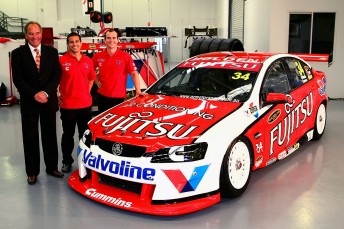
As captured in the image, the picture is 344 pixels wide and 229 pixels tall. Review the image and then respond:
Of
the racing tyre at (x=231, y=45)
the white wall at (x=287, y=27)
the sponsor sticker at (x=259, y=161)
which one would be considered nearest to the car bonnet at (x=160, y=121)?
the sponsor sticker at (x=259, y=161)

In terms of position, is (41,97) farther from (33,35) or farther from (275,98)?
(275,98)

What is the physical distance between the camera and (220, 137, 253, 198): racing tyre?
11.1ft

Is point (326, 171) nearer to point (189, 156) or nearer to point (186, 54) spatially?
point (189, 156)

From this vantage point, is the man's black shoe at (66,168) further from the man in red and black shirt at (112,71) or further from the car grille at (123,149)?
the car grille at (123,149)

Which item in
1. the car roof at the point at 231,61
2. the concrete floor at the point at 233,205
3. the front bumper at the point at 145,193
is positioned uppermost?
the car roof at the point at 231,61

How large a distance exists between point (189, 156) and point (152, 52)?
20.3 feet

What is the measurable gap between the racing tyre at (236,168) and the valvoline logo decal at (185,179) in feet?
0.80

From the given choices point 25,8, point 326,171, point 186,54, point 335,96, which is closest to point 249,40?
point 335,96

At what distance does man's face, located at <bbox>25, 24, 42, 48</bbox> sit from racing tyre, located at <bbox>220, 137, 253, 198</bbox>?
2055mm

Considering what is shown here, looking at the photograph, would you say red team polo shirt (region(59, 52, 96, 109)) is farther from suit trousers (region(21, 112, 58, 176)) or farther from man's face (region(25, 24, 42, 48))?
man's face (region(25, 24, 42, 48))

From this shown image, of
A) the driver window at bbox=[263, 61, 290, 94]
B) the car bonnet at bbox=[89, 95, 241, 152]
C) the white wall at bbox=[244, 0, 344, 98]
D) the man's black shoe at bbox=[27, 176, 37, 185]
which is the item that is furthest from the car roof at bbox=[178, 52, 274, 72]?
the white wall at bbox=[244, 0, 344, 98]

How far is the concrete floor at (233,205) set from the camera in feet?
10.6

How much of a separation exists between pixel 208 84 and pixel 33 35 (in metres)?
1.81

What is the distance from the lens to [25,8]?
20578 mm
